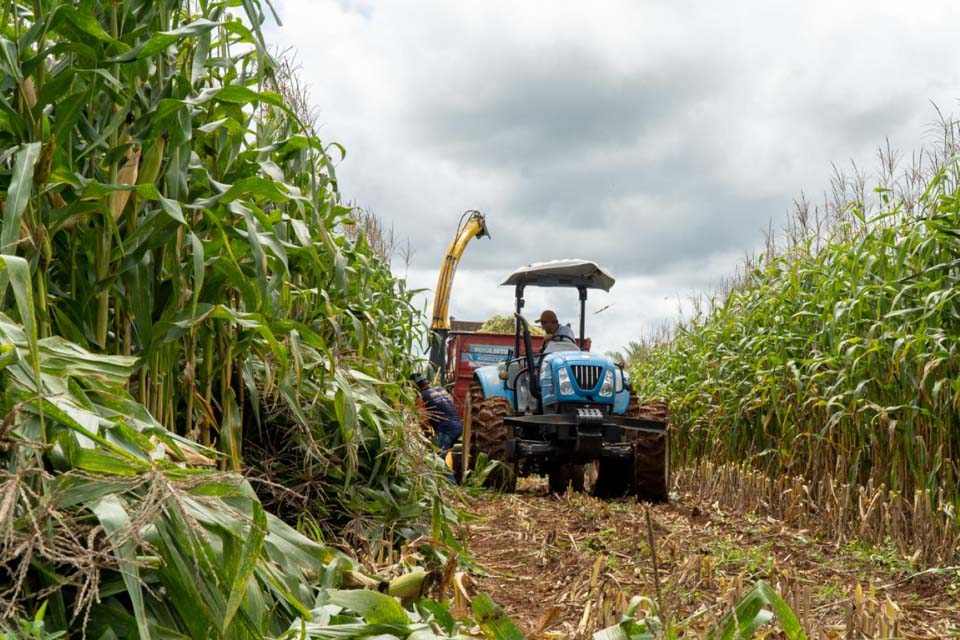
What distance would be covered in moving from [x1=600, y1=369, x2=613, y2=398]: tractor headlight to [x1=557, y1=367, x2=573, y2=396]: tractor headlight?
32 centimetres

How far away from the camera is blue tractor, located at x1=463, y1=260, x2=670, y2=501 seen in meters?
6.88

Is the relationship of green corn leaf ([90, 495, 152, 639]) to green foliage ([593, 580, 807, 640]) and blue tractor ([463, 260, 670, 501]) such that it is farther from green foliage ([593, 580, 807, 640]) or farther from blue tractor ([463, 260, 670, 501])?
blue tractor ([463, 260, 670, 501])

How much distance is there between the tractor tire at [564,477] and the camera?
24.3 ft

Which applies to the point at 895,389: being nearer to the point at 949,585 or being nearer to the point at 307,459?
the point at 949,585

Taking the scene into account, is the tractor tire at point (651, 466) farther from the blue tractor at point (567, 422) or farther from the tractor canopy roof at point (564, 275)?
the tractor canopy roof at point (564, 275)

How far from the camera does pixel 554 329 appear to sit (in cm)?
833

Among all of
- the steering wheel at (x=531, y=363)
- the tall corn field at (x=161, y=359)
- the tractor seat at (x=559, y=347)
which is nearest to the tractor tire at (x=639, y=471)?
the steering wheel at (x=531, y=363)

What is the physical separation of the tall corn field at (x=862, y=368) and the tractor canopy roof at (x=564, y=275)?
52.3 inches

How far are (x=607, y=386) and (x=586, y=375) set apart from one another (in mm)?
239

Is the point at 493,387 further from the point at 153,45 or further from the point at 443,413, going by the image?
the point at 153,45

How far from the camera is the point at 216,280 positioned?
8.07 ft

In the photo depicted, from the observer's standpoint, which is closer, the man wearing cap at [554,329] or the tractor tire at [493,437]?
the tractor tire at [493,437]

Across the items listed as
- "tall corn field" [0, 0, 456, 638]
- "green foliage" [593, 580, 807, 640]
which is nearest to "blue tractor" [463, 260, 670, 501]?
"tall corn field" [0, 0, 456, 638]

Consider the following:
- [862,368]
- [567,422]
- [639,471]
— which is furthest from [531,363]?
[862,368]
